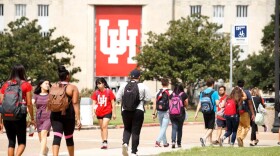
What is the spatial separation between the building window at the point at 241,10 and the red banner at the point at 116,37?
11325mm

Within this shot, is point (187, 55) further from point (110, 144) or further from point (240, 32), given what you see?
point (110, 144)

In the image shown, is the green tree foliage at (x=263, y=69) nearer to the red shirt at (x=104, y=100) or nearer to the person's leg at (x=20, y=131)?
the red shirt at (x=104, y=100)

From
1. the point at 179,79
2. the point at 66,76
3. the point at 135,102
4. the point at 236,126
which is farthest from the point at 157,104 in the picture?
the point at 179,79

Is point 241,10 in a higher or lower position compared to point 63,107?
higher

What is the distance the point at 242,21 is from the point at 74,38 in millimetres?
19414

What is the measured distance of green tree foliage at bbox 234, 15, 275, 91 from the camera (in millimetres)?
96875

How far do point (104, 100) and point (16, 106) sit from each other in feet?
25.6

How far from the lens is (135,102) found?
72.4ft

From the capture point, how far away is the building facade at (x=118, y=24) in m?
121

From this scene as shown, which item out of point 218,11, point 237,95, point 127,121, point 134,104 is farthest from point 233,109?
point 218,11

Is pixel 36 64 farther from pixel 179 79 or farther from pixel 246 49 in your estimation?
pixel 246 49

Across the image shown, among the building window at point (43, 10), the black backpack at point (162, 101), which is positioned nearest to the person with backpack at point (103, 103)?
the black backpack at point (162, 101)

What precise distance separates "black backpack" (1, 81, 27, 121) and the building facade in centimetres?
10116

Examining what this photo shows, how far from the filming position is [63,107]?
1883 cm
